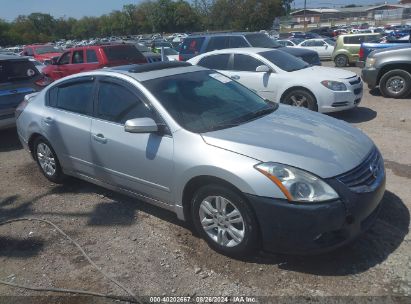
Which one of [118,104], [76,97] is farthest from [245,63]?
[118,104]

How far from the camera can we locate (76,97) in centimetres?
468

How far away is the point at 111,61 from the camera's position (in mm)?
11586

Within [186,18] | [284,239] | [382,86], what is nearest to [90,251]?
[284,239]

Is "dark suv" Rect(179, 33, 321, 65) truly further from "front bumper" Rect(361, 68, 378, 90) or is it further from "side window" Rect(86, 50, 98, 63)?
"front bumper" Rect(361, 68, 378, 90)

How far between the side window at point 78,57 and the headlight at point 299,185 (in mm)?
10631

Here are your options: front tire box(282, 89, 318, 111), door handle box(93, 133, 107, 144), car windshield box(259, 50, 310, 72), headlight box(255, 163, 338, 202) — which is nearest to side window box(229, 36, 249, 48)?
car windshield box(259, 50, 310, 72)

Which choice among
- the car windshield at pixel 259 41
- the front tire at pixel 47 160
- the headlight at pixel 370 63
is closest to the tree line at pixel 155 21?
the car windshield at pixel 259 41

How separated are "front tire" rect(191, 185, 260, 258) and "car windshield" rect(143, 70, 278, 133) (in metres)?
0.63

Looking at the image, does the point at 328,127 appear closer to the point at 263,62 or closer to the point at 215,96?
the point at 215,96

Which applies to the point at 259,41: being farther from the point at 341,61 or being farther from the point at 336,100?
the point at 341,61

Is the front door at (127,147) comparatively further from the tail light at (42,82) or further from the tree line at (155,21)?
the tree line at (155,21)

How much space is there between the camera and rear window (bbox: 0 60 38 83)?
7.50 metres

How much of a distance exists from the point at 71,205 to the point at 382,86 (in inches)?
318

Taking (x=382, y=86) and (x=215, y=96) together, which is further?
(x=382, y=86)
